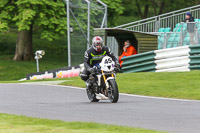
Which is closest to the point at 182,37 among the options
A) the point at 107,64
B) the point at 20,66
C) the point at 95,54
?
the point at 95,54

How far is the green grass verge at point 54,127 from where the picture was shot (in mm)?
6996

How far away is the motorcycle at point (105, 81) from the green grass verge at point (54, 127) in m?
3.59

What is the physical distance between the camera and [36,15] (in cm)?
3447

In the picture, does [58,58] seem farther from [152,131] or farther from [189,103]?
[152,131]

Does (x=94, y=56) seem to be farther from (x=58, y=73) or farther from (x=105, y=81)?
(x=58, y=73)

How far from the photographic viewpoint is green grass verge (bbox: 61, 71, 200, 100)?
14.0 metres

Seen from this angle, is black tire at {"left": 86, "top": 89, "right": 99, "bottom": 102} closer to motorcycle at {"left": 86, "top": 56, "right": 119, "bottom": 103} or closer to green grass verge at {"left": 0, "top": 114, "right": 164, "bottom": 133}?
motorcycle at {"left": 86, "top": 56, "right": 119, "bottom": 103}

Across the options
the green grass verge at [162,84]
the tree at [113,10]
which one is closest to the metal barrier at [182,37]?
the green grass verge at [162,84]

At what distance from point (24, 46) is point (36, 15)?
5395mm

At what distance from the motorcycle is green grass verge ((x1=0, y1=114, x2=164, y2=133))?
11.8 feet

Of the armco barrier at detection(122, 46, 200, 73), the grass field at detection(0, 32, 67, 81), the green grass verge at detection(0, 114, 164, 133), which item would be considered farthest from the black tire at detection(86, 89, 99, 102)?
the grass field at detection(0, 32, 67, 81)

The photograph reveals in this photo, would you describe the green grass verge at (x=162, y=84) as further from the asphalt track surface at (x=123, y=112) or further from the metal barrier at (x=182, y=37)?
the metal barrier at (x=182, y=37)

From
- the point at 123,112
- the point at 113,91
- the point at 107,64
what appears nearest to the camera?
the point at 123,112

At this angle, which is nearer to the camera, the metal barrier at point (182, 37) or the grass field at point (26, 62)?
the metal barrier at point (182, 37)
